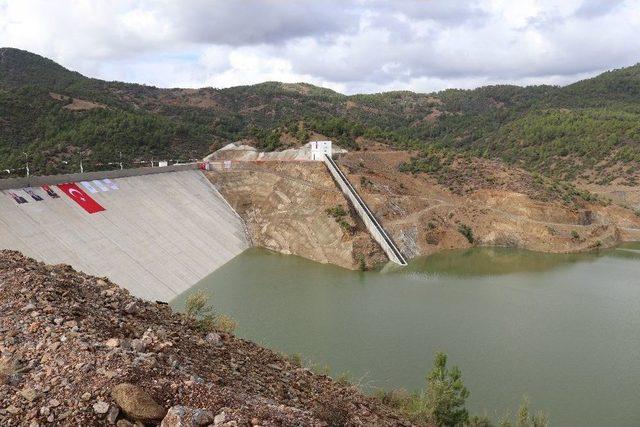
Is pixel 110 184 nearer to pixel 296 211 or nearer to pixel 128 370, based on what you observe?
pixel 296 211

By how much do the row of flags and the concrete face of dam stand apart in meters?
0.22

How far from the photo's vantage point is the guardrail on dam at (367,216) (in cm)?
4025

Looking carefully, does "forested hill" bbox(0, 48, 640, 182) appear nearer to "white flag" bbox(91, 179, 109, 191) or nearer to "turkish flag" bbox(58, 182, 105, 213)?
"white flag" bbox(91, 179, 109, 191)

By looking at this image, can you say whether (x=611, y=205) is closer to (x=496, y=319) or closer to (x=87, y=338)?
(x=496, y=319)

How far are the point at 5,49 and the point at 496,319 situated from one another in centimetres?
12252

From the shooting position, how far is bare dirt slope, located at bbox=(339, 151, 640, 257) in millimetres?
43500

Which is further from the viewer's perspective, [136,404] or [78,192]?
[78,192]

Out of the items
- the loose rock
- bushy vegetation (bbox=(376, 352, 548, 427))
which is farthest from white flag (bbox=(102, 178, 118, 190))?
the loose rock

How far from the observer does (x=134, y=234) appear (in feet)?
111

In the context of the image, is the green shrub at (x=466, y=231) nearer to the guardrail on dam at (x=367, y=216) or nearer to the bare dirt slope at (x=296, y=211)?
the guardrail on dam at (x=367, y=216)

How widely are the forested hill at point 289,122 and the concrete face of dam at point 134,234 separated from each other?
1778cm

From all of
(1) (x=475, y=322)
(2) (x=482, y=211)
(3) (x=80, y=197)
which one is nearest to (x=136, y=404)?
(1) (x=475, y=322)

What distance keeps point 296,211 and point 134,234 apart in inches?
574

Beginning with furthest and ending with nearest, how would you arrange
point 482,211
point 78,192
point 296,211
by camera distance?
point 482,211 < point 296,211 < point 78,192
